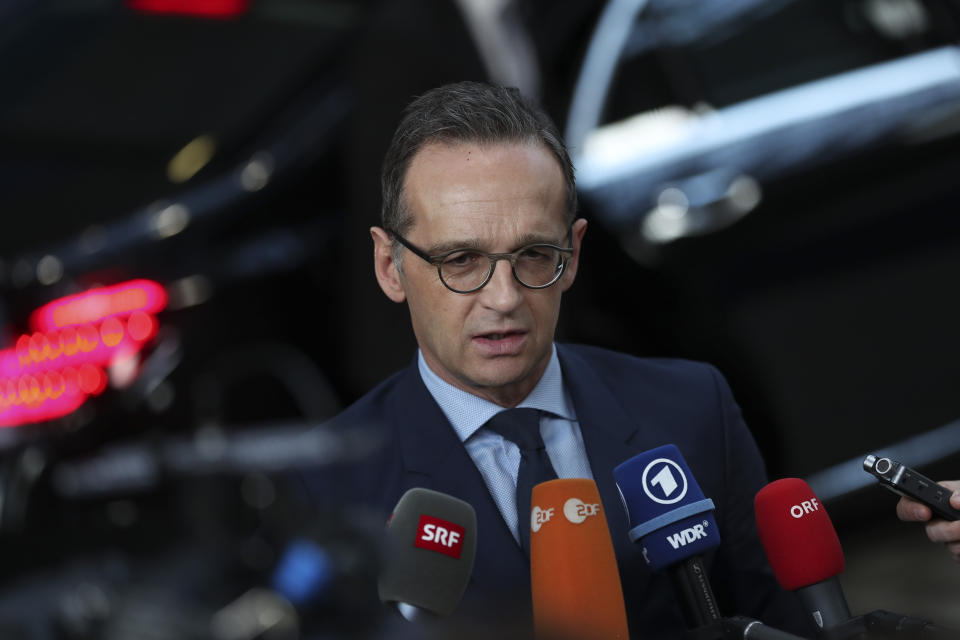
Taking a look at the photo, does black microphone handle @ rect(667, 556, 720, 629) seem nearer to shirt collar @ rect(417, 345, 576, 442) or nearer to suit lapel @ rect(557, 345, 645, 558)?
suit lapel @ rect(557, 345, 645, 558)

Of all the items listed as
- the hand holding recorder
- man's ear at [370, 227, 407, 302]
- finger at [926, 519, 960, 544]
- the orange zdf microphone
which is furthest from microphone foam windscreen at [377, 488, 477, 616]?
finger at [926, 519, 960, 544]

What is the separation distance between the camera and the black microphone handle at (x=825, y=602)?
3.60 ft

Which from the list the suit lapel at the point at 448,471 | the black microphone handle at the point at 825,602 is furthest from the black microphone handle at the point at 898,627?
the suit lapel at the point at 448,471

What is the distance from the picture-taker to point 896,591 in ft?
5.33

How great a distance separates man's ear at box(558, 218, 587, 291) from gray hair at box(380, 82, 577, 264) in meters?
0.05

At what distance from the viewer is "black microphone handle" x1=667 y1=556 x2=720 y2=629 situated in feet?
3.47

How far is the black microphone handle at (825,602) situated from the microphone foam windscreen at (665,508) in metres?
0.12

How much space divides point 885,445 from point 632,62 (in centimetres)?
77

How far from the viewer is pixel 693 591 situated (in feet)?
3.52

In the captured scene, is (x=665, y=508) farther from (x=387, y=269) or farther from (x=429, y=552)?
(x=387, y=269)

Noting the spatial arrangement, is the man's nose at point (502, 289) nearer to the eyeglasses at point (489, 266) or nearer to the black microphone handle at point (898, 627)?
the eyeglasses at point (489, 266)

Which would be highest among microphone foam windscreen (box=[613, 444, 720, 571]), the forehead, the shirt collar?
the forehead

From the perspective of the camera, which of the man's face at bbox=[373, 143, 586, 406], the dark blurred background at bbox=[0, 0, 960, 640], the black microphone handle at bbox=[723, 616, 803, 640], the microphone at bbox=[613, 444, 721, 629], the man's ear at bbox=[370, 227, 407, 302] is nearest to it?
the black microphone handle at bbox=[723, 616, 803, 640]

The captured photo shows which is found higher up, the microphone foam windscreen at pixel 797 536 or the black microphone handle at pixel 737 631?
the microphone foam windscreen at pixel 797 536
